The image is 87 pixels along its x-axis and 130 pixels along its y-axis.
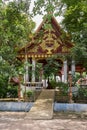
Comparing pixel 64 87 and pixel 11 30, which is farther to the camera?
pixel 64 87

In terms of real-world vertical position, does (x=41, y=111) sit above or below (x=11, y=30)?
below

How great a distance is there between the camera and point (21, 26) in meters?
11.7

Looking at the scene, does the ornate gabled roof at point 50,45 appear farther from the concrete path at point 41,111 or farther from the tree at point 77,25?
the concrete path at point 41,111

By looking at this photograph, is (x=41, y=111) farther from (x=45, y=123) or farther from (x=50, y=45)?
(x=50, y=45)

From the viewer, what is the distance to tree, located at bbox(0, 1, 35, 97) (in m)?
11.3

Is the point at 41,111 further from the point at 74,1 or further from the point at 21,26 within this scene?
the point at 74,1

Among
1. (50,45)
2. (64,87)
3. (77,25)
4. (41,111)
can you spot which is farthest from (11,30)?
(50,45)

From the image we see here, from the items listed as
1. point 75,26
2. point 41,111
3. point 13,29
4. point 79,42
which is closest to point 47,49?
point 75,26

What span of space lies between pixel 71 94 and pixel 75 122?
11.6ft

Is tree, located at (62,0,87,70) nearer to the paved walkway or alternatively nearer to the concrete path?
the concrete path

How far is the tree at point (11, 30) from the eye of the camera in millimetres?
11342

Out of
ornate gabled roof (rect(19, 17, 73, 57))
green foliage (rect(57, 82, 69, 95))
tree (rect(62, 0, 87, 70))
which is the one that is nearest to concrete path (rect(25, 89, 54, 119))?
green foliage (rect(57, 82, 69, 95))

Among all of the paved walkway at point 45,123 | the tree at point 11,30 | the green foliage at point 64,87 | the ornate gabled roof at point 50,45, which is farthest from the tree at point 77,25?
the paved walkway at point 45,123

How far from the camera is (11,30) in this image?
11.9 meters
